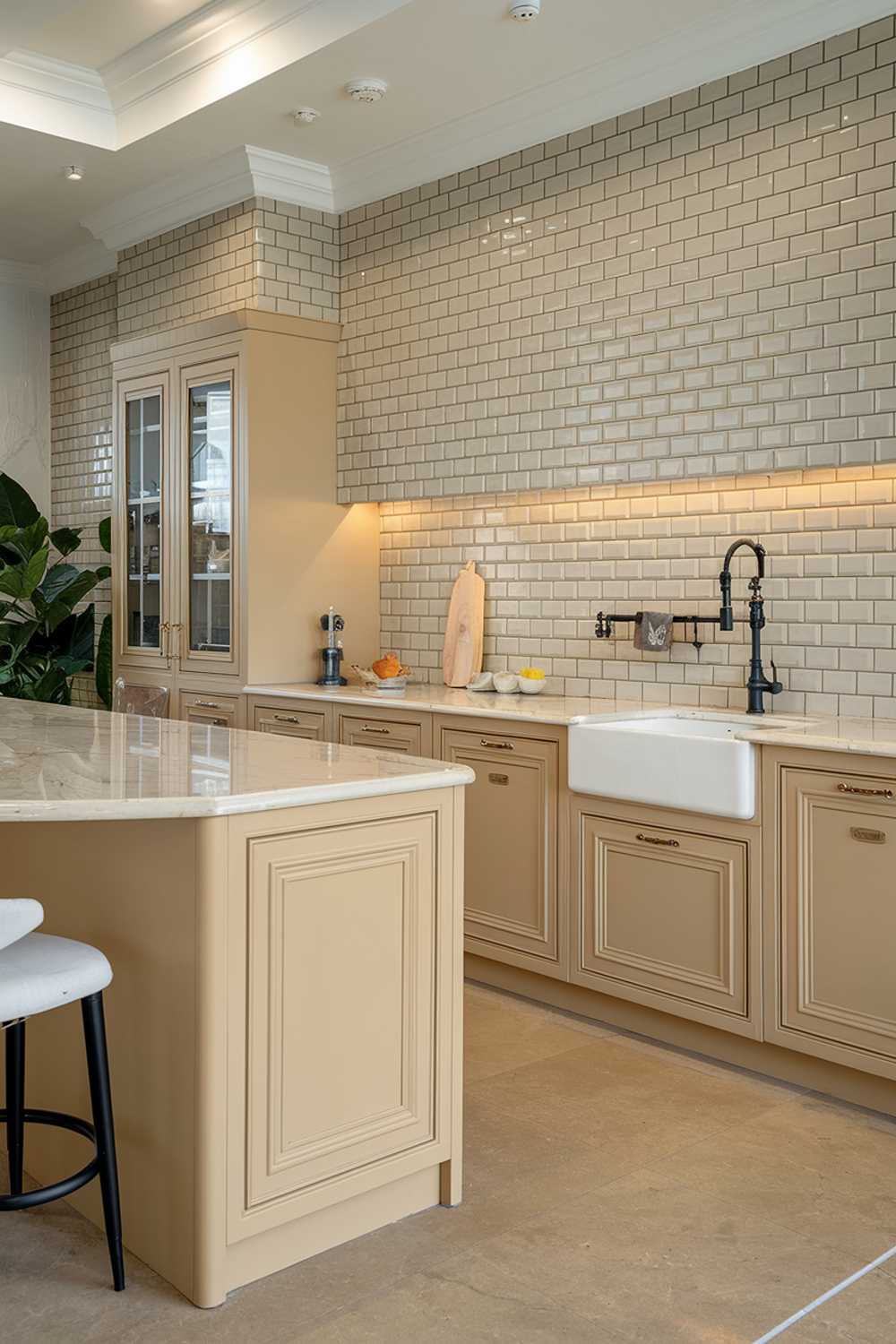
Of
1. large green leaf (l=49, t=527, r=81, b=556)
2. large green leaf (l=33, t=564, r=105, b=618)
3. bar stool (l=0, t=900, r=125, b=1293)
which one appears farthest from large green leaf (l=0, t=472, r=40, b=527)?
bar stool (l=0, t=900, r=125, b=1293)

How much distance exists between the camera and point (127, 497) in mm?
6242

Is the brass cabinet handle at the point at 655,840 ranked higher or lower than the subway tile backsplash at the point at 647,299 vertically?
lower

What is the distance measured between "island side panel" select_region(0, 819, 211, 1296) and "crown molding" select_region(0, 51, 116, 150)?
3.61m

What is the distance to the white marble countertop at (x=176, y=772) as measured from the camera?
7.38ft

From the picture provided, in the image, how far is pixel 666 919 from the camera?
3.80 m

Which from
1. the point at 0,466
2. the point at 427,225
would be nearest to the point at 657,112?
the point at 427,225

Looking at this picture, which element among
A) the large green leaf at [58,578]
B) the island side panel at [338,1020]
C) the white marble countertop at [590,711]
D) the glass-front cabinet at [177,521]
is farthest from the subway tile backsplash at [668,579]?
the large green leaf at [58,578]

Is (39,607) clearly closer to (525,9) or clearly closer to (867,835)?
→ (525,9)

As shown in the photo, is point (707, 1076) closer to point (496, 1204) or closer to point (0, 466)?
point (496, 1204)

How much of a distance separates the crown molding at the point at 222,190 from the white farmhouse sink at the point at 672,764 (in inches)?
118

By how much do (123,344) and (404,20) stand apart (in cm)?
253

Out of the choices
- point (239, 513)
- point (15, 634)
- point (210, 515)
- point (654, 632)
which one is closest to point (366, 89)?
point (239, 513)

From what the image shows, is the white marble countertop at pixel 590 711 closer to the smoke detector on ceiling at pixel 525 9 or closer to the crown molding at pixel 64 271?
the smoke detector on ceiling at pixel 525 9

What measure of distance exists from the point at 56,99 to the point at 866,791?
4345 mm
